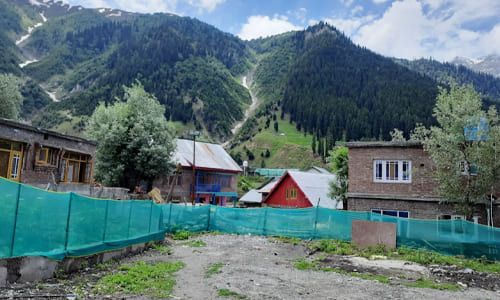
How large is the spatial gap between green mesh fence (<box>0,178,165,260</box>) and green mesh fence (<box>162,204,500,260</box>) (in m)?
8.69

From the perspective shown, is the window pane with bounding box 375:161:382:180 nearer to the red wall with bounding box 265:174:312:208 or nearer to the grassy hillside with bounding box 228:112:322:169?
the red wall with bounding box 265:174:312:208

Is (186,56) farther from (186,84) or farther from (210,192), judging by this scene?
(210,192)

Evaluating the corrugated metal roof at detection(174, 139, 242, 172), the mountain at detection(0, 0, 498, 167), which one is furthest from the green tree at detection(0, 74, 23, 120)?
the mountain at detection(0, 0, 498, 167)

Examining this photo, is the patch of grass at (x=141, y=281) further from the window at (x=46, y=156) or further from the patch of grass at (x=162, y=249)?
the window at (x=46, y=156)

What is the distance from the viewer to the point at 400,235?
17.6 meters

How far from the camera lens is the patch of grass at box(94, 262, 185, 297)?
8250mm

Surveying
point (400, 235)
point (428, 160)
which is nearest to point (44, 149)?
point (400, 235)

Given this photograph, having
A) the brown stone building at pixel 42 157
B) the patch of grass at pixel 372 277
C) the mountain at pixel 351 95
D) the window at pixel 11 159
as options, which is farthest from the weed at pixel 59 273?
the mountain at pixel 351 95

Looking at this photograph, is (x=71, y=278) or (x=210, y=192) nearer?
(x=71, y=278)

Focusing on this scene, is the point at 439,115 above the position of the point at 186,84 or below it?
below

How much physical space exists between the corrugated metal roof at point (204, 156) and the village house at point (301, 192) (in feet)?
26.8

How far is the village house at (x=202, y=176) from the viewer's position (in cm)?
4023

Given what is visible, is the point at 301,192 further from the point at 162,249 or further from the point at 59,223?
the point at 59,223

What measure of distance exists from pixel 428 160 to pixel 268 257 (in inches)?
470
